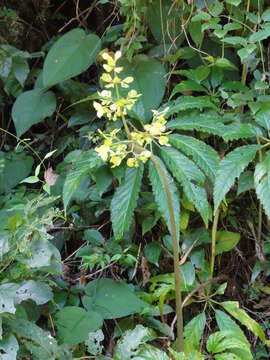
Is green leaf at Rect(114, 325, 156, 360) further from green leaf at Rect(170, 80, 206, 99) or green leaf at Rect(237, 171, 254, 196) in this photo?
green leaf at Rect(170, 80, 206, 99)

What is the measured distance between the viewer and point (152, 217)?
1699 mm

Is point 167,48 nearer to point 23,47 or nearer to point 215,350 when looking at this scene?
point 23,47

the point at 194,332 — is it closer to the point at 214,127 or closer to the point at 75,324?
the point at 75,324

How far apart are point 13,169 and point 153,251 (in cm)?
72

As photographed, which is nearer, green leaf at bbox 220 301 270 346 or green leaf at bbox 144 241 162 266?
green leaf at bbox 220 301 270 346

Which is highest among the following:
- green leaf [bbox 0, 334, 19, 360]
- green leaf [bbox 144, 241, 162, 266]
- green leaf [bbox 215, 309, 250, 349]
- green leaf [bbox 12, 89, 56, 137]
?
green leaf [bbox 12, 89, 56, 137]

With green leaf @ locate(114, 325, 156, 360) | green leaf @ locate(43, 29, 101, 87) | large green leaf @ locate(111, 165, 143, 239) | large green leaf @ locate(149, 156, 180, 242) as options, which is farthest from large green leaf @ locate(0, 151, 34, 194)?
Answer: green leaf @ locate(114, 325, 156, 360)

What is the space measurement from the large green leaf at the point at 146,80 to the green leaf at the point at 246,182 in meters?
0.35

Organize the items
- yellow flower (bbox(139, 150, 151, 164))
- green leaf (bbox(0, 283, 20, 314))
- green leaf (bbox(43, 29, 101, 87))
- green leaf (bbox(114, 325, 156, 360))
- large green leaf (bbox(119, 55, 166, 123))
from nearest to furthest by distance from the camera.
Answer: yellow flower (bbox(139, 150, 151, 164)) < green leaf (bbox(0, 283, 20, 314)) < green leaf (bbox(114, 325, 156, 360)) < large green leaf (bbox(119, 55, 166, 123)) < green leaf (bbox(43, 29, 101, 87))

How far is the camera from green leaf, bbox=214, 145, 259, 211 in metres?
1.35

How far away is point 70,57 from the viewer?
1.88 meters

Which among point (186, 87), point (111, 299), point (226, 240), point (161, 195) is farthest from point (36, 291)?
point (186, 87)

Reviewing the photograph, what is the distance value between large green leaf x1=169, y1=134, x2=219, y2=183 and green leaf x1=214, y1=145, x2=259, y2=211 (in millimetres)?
30

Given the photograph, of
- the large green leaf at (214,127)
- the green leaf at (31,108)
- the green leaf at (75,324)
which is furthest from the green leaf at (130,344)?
the green leaf at (31,108)
